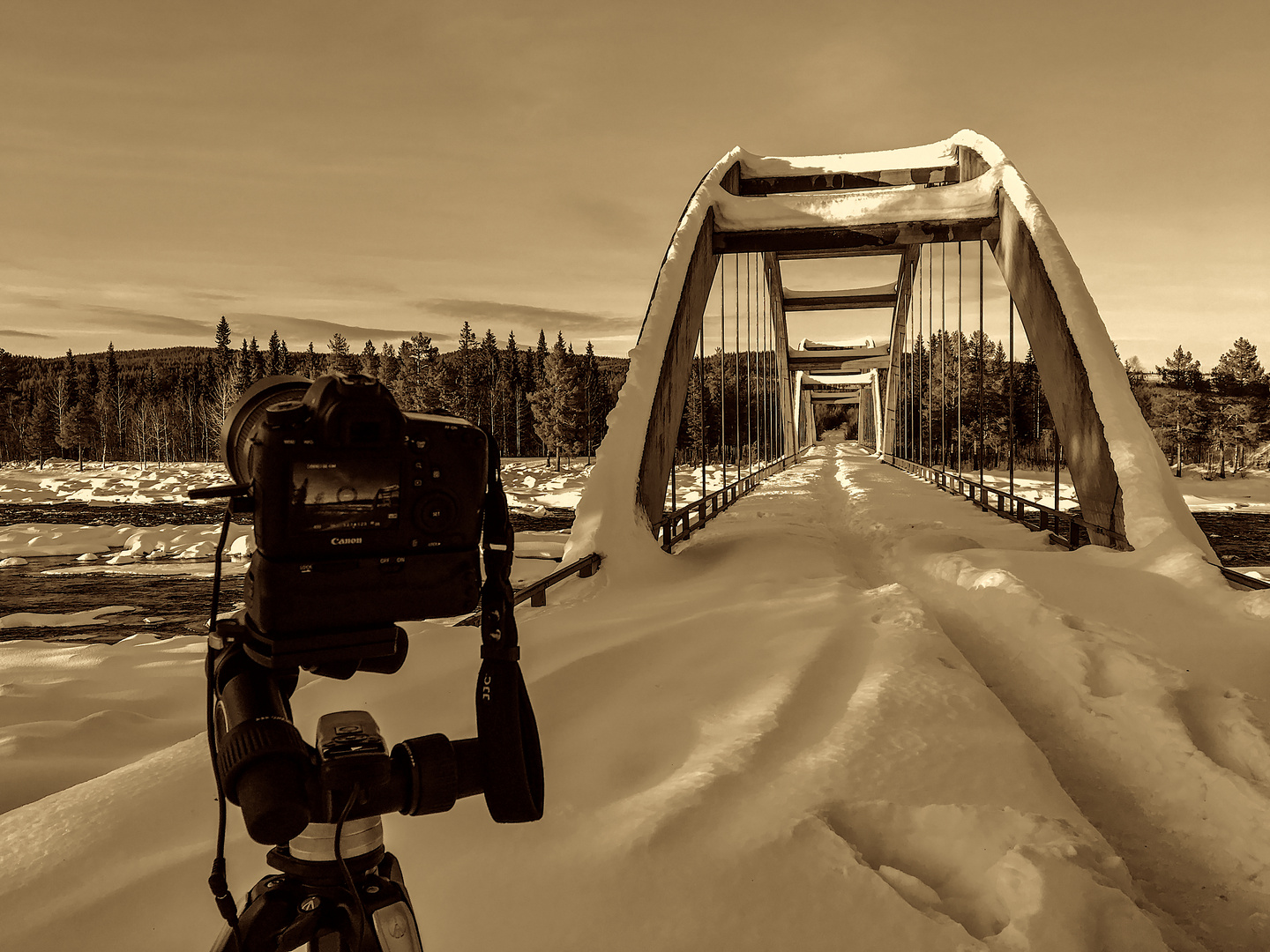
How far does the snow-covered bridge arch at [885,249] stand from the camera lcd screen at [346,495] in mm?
4957

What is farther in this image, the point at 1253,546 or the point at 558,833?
the point at 1253,546

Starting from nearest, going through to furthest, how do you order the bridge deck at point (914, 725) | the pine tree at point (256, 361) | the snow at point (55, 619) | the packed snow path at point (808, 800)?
the packed snow path at point (808, 800) → the bridge deck at point (914, 725) → the snow at point (55, 619) → the pine tree at point (256, 361)

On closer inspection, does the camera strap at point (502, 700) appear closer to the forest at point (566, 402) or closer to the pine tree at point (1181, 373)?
the forest at point (566, 402)

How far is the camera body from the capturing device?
1.15 m

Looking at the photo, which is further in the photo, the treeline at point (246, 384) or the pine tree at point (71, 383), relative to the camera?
the pine tree at point (71, 383)

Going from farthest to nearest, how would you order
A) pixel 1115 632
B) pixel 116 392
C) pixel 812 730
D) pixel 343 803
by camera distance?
pixel 116 392 < pixel 1115 632 < pixel 812 730 < pixel 343 803

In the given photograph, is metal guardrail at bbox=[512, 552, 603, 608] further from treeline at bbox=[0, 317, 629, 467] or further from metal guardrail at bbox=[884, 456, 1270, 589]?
treeline at bbox=[0, 317, 629, 467]

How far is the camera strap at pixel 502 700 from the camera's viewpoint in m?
1.20

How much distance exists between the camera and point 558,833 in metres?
2.34

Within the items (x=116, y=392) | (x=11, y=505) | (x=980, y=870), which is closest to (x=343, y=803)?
(x=980, y=870)

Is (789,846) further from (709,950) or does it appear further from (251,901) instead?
(251,901)

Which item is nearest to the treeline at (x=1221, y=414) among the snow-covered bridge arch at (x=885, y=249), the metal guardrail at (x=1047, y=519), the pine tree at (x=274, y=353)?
the metal guardrail at (x=1047, y=519)

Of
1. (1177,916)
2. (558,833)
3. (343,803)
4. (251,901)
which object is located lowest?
(1177,916)

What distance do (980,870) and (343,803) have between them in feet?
6.12
